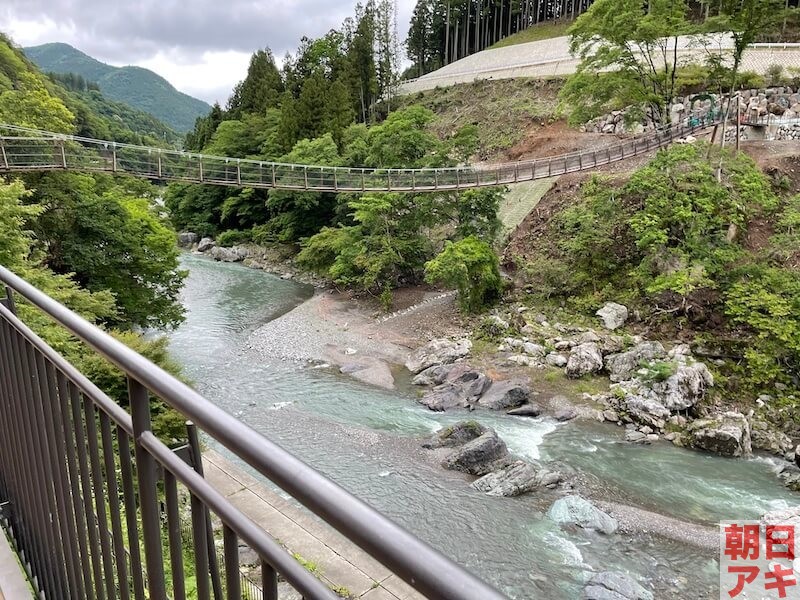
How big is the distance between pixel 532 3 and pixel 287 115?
1918cm

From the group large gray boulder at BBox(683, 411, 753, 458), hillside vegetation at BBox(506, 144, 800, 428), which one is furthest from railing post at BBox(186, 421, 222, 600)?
hillside vegetation at BBox(506, 144, 800, 428)

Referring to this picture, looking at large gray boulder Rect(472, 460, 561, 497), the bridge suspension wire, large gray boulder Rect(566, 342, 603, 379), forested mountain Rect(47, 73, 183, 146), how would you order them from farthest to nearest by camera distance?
forested mountain Rect(47, 73, 183, 146) < the bridge suspension wire < large gray boulder Rect(566, 342, 603, 379) < large gray boulder Rect(472, 460, 561, 497)

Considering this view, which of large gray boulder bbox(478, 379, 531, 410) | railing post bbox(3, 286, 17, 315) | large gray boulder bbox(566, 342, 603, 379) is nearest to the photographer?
railing post bbox(3, 286, 17, 315)

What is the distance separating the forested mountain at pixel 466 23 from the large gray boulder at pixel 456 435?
96.8 ft

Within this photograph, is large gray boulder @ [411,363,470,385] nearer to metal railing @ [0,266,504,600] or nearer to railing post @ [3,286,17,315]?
metal railing @ [0,266,504,600]

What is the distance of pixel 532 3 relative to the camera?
1309 inches

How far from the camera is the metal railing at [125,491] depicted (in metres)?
0.49

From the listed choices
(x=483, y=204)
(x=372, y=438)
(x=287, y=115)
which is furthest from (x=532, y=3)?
(x=372, y=438)

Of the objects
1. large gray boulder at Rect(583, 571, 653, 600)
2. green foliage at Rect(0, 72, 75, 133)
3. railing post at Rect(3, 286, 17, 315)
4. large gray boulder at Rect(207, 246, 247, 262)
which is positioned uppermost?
green foliage at Rect(0, 72, 75, 133)

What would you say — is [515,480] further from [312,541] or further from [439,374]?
[439,374]

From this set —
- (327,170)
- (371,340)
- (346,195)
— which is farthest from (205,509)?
(346,195)

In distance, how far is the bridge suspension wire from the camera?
11.3 metres

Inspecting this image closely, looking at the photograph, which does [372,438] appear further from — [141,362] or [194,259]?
[194,259]

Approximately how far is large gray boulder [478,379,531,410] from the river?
14.2 inches
